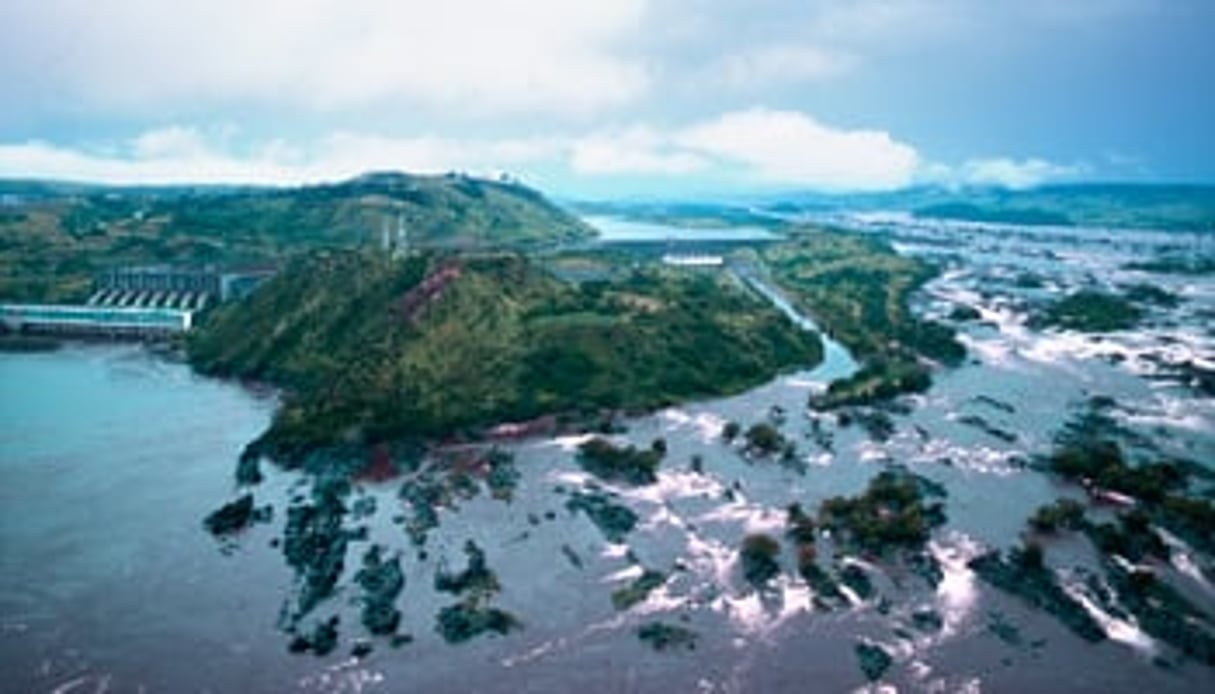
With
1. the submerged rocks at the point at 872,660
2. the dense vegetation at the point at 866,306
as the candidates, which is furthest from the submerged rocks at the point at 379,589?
the dense vegetation at the point at 866,306

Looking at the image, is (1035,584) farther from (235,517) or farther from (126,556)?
(126,556)

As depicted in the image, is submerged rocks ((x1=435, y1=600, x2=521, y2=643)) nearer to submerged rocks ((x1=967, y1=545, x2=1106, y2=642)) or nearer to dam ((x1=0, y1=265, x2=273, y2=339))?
submerged rocks ((x1=967, y1=545, x2=1106, y2=642))

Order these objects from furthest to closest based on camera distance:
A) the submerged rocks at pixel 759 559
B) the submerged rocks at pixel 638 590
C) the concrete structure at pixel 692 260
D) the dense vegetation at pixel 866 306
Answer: the concrete structure at pixel 692 260
the dense vegetation at pixel 866 306
the submerged rocks at pixel 759 559
the submerged rocks at pixel 638 590

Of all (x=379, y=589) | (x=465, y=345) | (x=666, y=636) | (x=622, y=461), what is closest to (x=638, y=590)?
(x=666, y=636)

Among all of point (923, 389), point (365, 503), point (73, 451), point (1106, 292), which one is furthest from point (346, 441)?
point (1106, 292)

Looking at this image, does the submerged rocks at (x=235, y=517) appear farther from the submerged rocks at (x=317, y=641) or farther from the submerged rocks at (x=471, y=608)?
the submerged rocks at (x=317, y=641)
